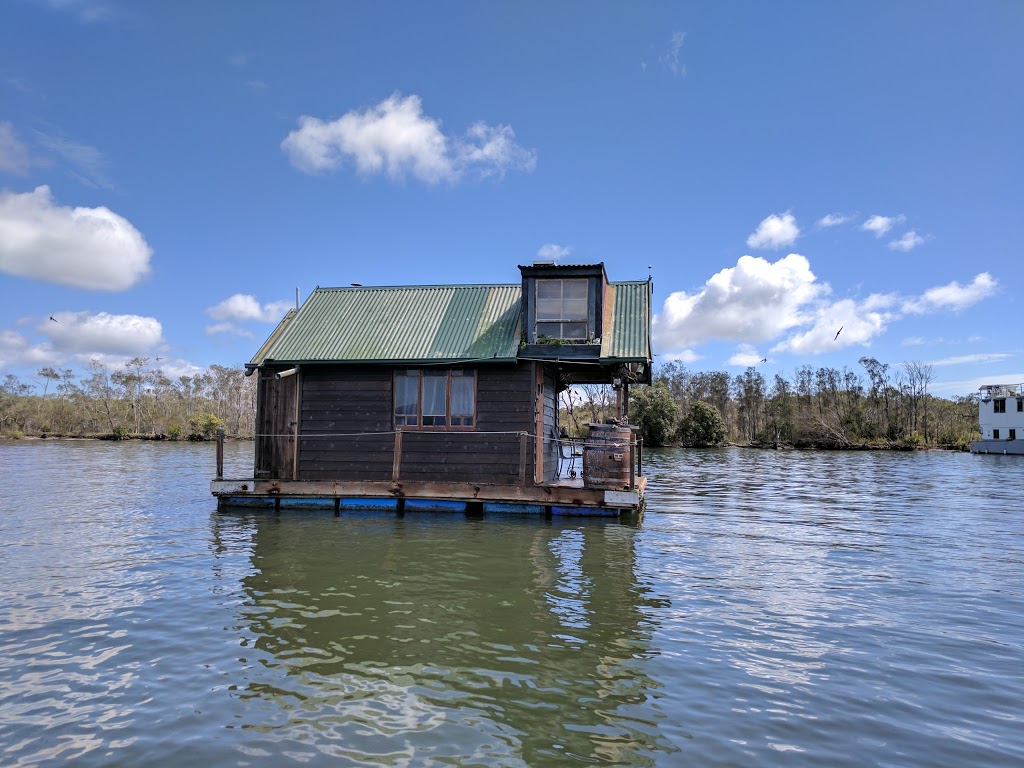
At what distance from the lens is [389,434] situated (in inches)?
637

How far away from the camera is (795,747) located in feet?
15.8

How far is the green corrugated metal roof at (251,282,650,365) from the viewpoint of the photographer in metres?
16.0

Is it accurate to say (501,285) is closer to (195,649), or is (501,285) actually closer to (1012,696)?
(195,649)

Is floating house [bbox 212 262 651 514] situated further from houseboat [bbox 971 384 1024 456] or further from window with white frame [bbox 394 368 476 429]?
houseboat [bbox 971 384 1024 456]

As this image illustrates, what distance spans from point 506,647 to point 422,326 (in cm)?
1141

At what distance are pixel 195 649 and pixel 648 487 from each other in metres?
20.3

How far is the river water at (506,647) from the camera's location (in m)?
4.87

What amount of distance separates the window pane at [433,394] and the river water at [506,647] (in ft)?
10.4

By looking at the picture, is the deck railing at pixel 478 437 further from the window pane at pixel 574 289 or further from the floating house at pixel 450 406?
the window pane at pixel 574 289

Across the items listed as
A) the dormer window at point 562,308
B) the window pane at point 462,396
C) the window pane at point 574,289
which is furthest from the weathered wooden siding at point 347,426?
the window pane at point 574,289

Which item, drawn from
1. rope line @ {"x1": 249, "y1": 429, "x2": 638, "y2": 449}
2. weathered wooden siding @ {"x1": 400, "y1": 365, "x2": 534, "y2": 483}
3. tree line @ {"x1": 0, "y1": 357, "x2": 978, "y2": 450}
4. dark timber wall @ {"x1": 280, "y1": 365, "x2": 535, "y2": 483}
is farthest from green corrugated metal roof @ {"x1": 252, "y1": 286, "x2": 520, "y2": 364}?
tree line @ {"x1": 0, "y1": 357, "x2": 978, "y2": 450}

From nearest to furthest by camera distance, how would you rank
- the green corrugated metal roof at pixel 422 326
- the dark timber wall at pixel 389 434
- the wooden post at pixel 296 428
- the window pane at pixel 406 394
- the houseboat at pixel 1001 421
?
the dark timber wall at pixel 389 434 < the green corrugated metal roof at pixel 422 326 < the window pane at pixel 406 394 < the wooden post at pixel 296 428 < the houseboat at pixel 1001 421

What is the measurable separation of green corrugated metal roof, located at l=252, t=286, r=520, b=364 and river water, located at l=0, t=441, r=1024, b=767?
14.3ft

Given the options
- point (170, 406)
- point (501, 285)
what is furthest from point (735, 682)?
point (170, 406)
